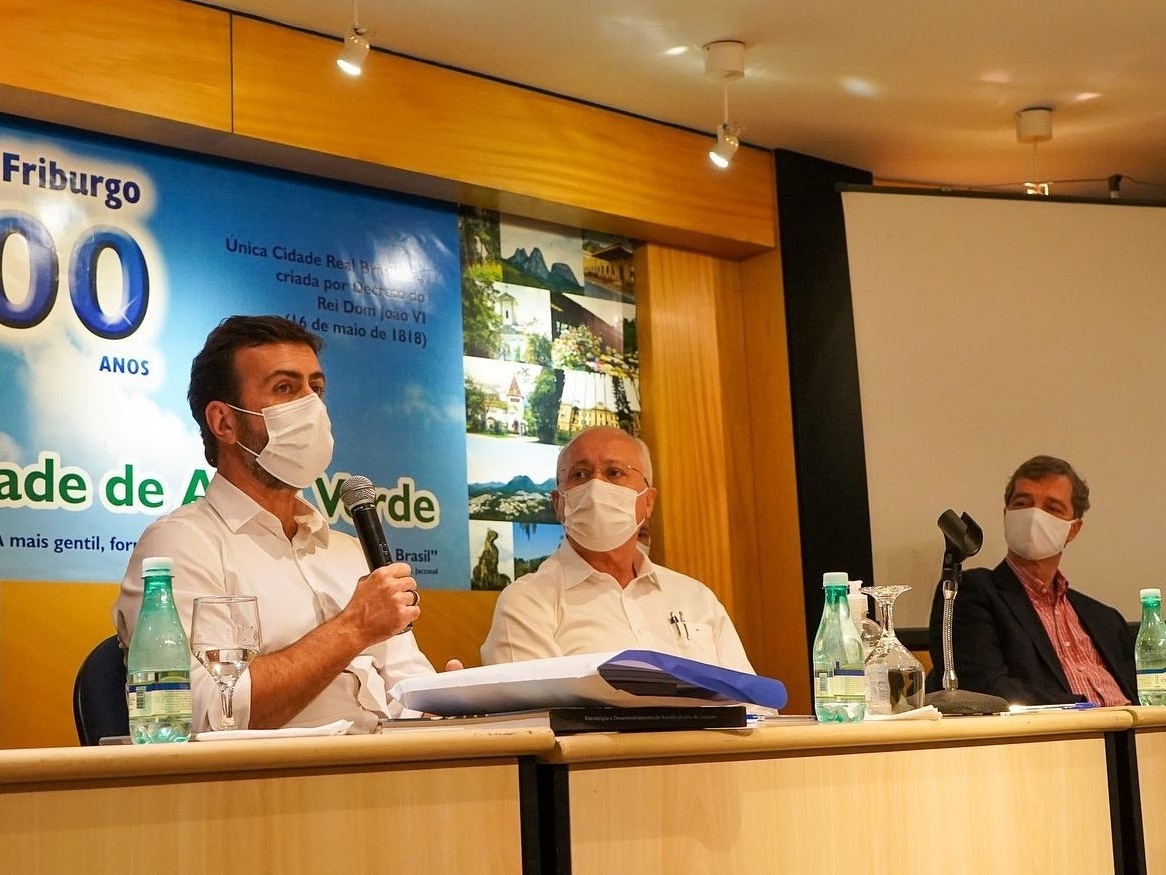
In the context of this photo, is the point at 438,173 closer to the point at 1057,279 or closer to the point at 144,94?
the point at 144,94

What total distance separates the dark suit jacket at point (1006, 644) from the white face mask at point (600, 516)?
103 centimetres

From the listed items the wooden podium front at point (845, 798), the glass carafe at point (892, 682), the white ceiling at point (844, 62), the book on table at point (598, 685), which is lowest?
the wooden podium front at point (845, 798)

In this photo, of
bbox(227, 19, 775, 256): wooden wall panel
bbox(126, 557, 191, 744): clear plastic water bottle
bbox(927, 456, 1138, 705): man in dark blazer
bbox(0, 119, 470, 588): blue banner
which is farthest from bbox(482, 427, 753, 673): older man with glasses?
bbox(126, 557, 191, 744): clear plastic water bottle

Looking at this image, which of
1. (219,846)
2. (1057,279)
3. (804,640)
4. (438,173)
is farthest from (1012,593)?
(219,846)

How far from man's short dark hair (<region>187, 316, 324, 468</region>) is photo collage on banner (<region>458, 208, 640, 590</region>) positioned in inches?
67.7

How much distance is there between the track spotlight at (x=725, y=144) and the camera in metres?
4.64

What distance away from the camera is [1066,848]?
2.15m

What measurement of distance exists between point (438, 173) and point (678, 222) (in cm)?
97

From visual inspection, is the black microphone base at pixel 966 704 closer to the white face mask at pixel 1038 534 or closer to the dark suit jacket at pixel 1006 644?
the dark suit jacket at pixel 1006 644

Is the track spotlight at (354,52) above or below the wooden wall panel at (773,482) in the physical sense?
above

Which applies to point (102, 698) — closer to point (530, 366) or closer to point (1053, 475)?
point (530, 366)

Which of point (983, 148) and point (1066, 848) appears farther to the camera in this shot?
point (983, 148)

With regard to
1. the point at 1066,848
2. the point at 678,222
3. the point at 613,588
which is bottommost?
the point at 1066,848

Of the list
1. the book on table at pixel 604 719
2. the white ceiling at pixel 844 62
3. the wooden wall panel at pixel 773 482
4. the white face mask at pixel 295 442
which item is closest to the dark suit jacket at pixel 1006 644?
the wooden wall panel at pixel 773 482
